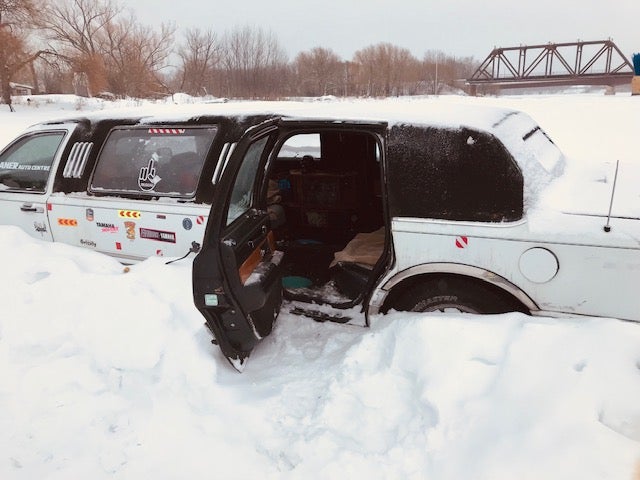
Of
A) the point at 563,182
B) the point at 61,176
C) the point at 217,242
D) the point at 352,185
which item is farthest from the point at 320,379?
the point at 61,176

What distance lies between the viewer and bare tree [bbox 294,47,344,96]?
2075 inches

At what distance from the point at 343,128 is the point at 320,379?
63.0 inches

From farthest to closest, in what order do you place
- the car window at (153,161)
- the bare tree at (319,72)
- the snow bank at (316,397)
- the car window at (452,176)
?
1. the bare tree at (319,72)
2. the car window at (153,161)
3. the car window at (452,176)
4. the snow bank at (316,397)

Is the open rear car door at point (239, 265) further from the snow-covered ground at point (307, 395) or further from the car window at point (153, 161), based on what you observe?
the car window at point (153, 161)

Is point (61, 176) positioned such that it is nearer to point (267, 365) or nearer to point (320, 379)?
point (267, 365)

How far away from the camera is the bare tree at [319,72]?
2075 inches

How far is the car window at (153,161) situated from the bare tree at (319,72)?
49908mm

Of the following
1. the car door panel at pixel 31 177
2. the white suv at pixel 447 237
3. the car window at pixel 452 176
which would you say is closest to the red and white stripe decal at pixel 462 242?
the white suv at pixel 447 237

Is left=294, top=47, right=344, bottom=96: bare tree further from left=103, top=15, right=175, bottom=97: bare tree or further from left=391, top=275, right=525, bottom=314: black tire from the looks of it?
left=391, top=275, right=525, bottom=314: black tire

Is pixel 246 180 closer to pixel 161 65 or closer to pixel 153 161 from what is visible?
pixel 153 161

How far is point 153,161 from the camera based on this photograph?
13.0 ft

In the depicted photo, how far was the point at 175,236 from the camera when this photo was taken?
384cm

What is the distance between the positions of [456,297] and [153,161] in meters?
2.70

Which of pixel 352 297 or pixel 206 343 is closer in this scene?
pixel 206 343
